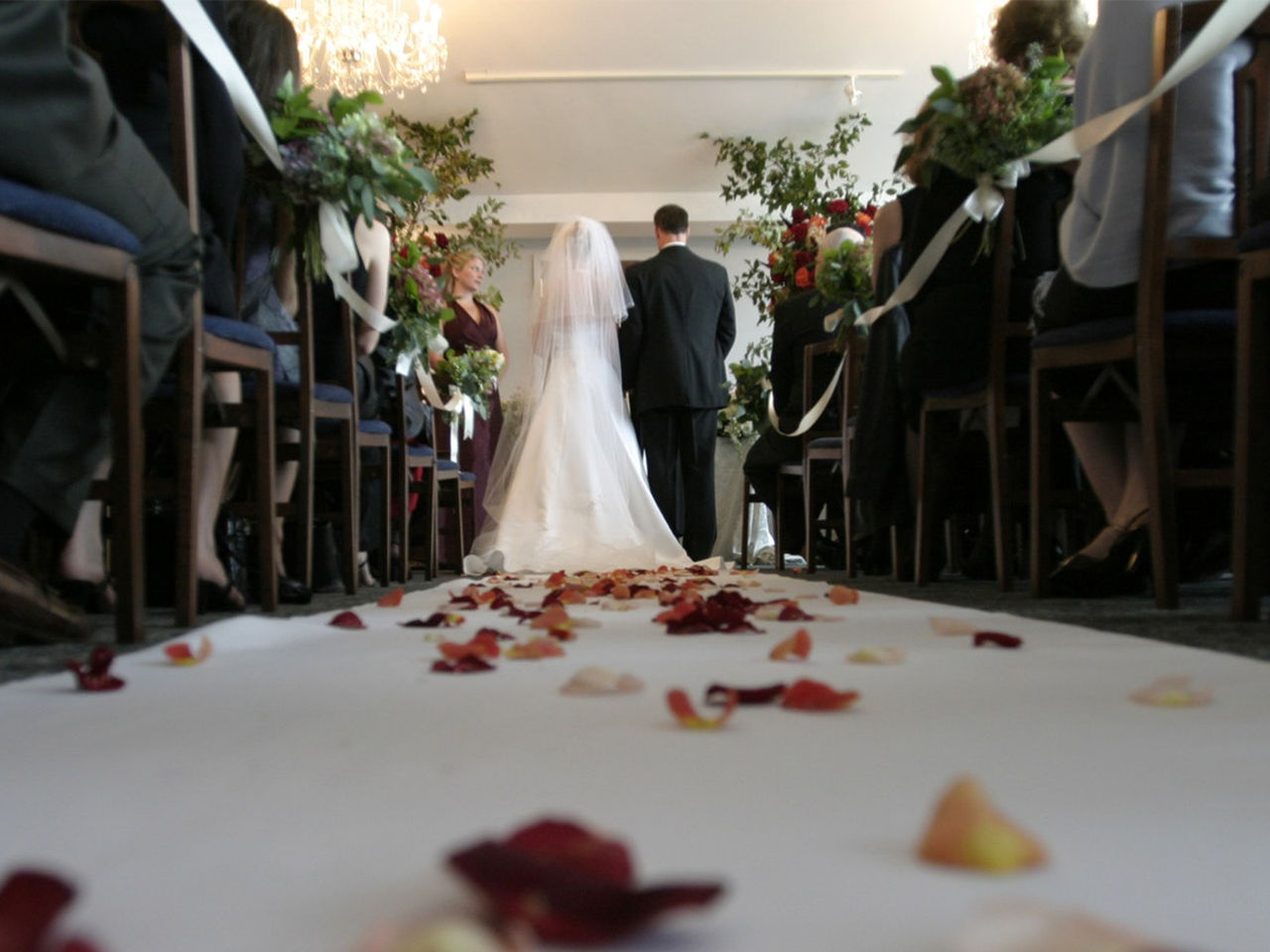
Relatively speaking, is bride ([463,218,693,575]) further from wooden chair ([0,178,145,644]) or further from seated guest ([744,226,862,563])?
wooden chair ([0,178,145,644])

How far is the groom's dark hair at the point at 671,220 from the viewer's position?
6.00 meters

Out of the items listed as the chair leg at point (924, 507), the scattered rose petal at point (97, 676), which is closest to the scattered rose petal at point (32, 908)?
the scattered rose petal at point (97, 676)

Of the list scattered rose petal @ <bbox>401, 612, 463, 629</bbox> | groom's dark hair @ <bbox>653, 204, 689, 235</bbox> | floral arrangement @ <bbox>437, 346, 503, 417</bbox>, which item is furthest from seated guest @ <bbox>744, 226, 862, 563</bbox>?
scattered rose petal @ <bbox>401, 612, 463, 629</bbox>

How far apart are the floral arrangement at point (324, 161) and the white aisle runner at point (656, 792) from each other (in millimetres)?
1834

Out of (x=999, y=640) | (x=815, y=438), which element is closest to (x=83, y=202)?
(x=999, y=640)

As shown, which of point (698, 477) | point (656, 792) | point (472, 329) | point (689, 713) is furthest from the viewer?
point (472, 329)

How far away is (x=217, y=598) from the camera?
2211 mm

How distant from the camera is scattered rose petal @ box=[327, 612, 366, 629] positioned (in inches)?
66.0

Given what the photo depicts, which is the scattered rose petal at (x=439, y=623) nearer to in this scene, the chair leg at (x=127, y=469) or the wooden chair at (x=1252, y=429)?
the chair leg at (x=127, y=469)

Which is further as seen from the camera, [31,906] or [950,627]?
[950,627]

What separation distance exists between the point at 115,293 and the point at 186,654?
0.58 meters

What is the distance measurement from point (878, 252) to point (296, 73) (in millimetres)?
1747

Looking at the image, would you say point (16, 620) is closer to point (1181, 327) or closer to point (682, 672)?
point (682, 672)

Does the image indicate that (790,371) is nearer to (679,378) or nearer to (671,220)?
(679,378)
